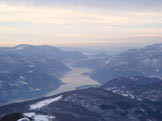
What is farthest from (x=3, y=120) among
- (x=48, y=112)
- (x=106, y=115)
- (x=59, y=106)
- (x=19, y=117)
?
(x=106, y=115)

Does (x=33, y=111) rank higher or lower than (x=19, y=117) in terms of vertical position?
lower

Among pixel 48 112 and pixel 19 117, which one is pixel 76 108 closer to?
pixel 48 112

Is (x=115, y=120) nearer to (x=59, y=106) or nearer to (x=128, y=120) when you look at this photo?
(x=128, y=120)

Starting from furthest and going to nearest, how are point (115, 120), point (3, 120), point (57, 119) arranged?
1. point (115, 120)
2. point (57, 119)
3. point (3, 120)

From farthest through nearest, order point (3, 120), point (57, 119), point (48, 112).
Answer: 1. point (48, 112)
2. point (57, 119)
3. point (3, 120)

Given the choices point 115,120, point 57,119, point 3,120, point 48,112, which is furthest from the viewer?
point 115,120

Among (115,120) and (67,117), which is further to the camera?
(115,120)

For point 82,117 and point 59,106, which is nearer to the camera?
point 82,117

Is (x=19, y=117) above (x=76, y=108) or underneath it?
above

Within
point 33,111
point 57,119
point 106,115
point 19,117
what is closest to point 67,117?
point 57,119
